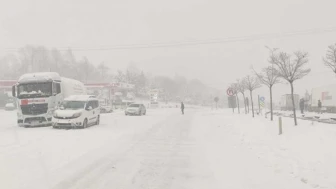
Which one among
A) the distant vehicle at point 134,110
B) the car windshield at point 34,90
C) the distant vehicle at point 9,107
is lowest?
the distant vehicle at point 134,110

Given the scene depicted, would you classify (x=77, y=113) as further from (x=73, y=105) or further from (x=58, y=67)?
(x=58, y=67)

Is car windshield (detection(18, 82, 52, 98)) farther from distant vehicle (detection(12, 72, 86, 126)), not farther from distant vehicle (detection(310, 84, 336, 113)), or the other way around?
distant vehicle (detection(310, 84, 336, 113))

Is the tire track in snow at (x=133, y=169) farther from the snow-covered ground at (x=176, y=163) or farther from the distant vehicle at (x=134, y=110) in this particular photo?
the distant vehicle at (x=134, y=110)

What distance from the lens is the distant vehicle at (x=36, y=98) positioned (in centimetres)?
2086

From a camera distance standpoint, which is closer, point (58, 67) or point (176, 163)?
point (176, 163)

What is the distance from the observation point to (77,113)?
19531 mm

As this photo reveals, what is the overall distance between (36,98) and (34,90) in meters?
0.61

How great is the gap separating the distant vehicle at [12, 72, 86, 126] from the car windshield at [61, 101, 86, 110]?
1162mm

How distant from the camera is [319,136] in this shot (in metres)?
11.1

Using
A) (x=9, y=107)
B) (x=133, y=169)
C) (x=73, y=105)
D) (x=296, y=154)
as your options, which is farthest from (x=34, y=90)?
(x=9, y=107)

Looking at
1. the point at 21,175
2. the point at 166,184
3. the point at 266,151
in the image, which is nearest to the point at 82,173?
the point at 21,175

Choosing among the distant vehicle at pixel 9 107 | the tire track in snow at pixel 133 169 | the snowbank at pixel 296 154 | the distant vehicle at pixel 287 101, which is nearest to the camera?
the tire track in snow at pixel 133 169

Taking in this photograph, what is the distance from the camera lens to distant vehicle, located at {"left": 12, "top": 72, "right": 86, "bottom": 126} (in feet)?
68.4

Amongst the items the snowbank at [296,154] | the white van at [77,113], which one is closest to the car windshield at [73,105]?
the white van at [77,113]
